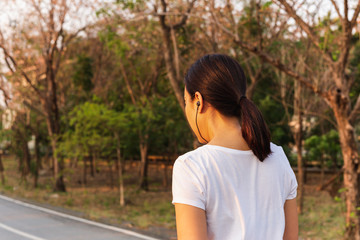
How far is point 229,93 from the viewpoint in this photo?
4.44 ft

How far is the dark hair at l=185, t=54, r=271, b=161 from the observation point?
1346mm

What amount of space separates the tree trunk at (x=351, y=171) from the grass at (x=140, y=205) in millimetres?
1344

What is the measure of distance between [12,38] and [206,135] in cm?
1730

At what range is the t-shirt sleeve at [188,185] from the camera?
3.98 feet

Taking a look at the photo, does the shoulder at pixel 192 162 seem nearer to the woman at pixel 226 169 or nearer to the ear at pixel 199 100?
the woman at pixel 226 169

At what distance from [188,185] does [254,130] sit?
11.6 inches

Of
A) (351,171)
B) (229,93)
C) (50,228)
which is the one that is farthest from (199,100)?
(50,228)

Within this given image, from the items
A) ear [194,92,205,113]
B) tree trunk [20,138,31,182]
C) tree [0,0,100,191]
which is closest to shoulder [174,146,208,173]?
ear [194,92,205,113]

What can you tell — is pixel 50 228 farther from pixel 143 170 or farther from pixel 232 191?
pixel 143 170

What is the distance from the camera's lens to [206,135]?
1.42 m

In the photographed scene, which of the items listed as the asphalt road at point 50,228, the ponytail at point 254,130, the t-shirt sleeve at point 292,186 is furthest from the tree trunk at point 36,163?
the ponytail at point 254,130

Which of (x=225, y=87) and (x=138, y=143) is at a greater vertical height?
(x=225, y=87)

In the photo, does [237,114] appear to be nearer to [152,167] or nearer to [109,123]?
[109,123]

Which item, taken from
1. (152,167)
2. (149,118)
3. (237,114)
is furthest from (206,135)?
(152,167)
